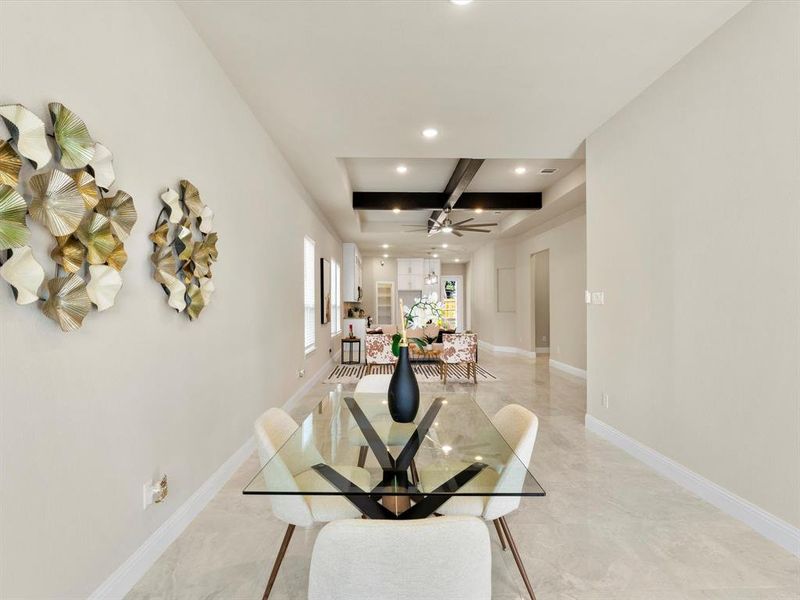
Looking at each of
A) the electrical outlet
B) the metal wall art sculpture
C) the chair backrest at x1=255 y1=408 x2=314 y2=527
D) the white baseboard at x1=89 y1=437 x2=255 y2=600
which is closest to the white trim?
the white baseboard at x1=89 y1=437 x2=255 y2=600

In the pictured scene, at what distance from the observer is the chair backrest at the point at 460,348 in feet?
20.8

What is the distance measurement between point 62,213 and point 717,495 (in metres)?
3.42

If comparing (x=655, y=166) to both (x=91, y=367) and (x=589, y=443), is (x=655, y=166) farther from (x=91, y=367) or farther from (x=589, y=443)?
(x=91, y=367)

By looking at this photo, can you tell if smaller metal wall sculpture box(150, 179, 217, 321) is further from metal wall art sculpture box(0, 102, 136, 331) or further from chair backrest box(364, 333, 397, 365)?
chair backrest box(364, 333, 397, 365)

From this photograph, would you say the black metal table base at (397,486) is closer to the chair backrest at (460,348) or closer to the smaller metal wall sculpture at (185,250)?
the smaller metal wall sculpture at (185,250)

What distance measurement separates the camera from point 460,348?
6348 mm

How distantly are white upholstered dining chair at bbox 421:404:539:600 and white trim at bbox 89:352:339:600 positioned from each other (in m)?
1.29

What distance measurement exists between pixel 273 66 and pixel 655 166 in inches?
107

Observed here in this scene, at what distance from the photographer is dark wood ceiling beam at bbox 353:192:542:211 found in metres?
6.57

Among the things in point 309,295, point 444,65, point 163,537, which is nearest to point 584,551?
point 163,537

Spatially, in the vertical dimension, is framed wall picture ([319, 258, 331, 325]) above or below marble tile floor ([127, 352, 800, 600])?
above

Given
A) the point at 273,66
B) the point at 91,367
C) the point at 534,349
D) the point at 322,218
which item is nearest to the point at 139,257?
the point at 91,367

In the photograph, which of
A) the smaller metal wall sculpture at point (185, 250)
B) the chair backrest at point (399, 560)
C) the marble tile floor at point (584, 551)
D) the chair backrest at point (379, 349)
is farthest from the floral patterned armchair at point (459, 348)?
the chair backrest at point (399, 560)

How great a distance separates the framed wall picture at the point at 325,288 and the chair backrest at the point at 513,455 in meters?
4.97
